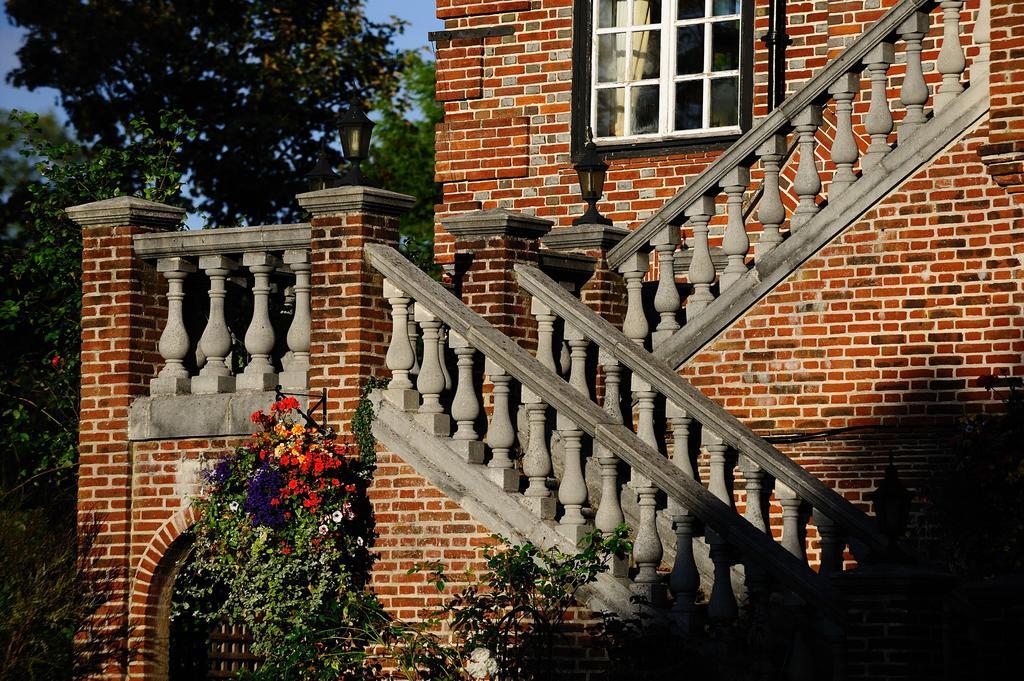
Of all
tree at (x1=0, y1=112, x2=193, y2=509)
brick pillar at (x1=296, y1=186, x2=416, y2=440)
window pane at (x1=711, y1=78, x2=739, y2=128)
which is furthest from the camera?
tree at (x1=0, y1=112, x2=193, y2=509)

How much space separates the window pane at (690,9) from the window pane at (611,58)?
583mm

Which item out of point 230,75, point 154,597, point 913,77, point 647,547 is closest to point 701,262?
point 913,77

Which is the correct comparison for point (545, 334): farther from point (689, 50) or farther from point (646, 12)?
point (646, 12)

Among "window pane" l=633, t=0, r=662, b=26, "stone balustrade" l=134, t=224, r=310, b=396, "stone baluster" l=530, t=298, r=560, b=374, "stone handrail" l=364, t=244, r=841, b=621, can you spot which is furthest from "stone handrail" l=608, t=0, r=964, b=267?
"window pane" l=633, t=0, r=662, b=26

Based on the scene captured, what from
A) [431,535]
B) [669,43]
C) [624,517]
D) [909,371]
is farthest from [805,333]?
[669,43]

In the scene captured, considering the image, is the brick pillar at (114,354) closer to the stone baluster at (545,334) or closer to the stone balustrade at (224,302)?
the stone balustrade at (224,302)

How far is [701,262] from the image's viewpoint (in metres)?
11.4

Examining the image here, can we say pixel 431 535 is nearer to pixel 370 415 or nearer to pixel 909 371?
pixel 370 415

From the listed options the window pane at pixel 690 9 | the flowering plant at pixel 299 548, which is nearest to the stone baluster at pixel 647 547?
the flowering plant at pixel 299 548

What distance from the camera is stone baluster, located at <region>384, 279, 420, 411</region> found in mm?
10539

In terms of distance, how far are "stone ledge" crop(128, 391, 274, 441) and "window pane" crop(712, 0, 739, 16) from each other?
19.4ft

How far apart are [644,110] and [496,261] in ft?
13.9

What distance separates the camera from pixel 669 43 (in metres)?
14.7

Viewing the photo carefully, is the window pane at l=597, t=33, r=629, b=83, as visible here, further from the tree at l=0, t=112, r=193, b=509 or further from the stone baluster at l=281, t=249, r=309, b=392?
the stone baluster at l=281, t=249, r=309, b=392
